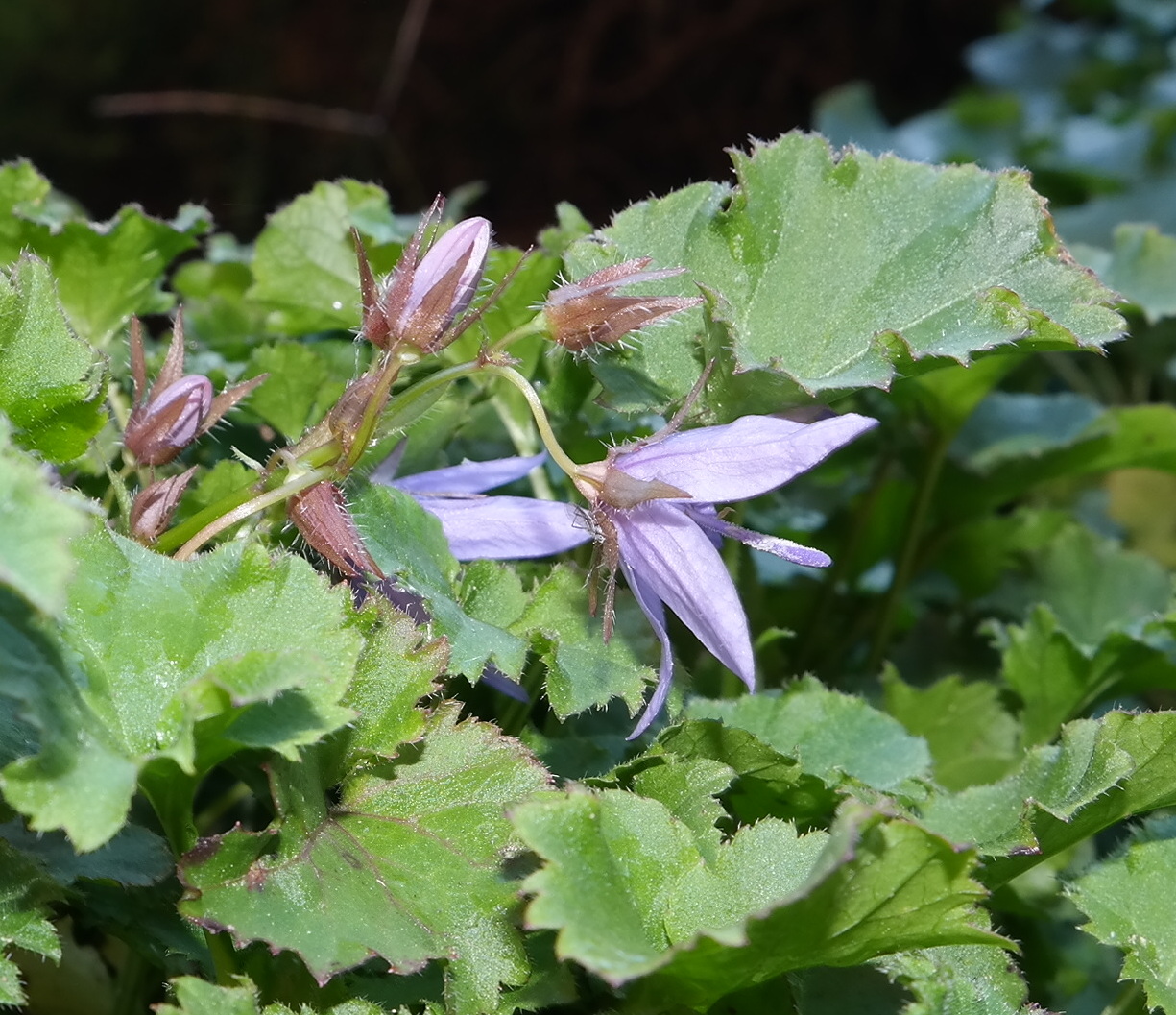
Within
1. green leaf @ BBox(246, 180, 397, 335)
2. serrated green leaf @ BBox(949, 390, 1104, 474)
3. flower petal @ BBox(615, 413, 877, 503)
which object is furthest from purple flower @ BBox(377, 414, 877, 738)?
serrated green leaf @ BBox(949, 390, 1104, 474)

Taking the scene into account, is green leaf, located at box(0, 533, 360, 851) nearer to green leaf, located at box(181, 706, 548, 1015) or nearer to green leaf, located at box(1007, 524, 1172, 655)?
green leaf, located at box(181, 706, 548, 1015)

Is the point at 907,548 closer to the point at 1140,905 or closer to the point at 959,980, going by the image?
the point at 1140,905

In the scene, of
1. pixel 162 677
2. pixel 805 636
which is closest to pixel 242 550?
pixel 162 677

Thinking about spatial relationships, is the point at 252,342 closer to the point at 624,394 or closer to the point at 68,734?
the point at 624,394

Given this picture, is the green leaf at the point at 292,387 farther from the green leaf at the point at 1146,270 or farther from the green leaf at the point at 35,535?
the green leaf at the point at 1146,270

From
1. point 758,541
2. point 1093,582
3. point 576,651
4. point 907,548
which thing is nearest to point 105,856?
point 576,651

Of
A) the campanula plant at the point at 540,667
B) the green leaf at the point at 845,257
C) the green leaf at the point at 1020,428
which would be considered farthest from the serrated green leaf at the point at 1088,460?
the green leaf at the point at 845,257
